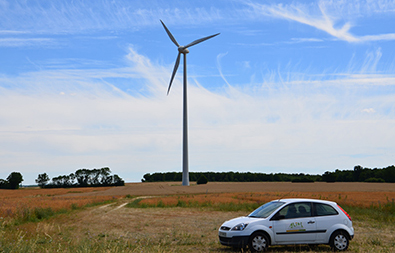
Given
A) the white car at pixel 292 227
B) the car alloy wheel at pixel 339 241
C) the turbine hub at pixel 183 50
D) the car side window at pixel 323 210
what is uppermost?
the turbine hub at pixel 183 50

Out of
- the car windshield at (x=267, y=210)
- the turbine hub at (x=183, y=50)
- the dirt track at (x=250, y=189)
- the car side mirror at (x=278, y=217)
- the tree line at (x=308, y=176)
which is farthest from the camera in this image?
the tree line at (x=308, y=176)

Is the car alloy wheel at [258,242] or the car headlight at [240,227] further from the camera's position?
the car headlight at [240,227]

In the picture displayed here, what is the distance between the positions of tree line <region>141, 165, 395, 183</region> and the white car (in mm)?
99505

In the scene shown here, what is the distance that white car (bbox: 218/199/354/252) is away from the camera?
14.5 m

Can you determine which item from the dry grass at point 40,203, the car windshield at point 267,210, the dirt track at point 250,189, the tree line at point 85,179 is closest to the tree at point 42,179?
the tree line at point 85,179

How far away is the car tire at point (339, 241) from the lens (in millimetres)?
15016

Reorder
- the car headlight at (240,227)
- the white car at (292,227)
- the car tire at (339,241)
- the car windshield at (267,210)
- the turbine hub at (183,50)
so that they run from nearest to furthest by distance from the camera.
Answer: the white car at (292,227), the car headlight at (240,227), the car tire at (339,241), the car windshield at (267,210), the turbine hub at (183,50)

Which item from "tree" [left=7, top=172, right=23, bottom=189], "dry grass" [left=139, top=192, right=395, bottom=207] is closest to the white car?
"dry grass" [left=139, top=192, right=395, bottom=207]

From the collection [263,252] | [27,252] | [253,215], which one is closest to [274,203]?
Answer: [253,215]

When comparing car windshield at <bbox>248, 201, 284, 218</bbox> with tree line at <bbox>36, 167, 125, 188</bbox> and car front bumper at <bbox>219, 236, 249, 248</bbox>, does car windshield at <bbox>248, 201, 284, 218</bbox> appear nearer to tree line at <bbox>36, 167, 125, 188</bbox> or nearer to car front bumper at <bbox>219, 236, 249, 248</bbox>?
car front bumper at <bbox>219, 236, 249, 248</bbox>

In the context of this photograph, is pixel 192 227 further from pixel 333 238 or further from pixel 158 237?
pixel 333 238

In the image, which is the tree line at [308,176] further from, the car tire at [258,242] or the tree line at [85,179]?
the car tire at [258,242]

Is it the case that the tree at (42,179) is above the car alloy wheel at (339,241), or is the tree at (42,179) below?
above

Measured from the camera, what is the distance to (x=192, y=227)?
22656 millimetres
